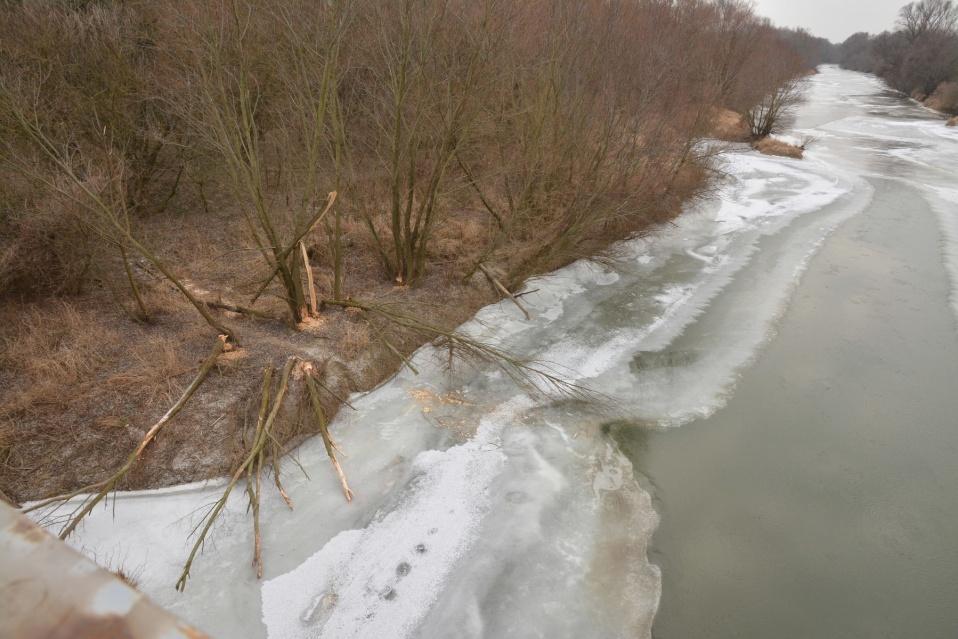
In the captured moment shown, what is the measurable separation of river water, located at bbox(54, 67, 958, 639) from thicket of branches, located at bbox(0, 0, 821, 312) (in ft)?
7.71

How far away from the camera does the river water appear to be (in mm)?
5258

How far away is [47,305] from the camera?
770cm

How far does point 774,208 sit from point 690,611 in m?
14.1

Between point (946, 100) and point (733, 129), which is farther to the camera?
point (946, 100)

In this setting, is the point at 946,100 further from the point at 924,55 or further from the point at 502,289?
the point at 502,289

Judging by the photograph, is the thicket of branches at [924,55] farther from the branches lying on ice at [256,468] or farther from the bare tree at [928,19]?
the branches lying on ice at [256,468]

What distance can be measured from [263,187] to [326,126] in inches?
81.2

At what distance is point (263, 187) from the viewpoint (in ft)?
31.3

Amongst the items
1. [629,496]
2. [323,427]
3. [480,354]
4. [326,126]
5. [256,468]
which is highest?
[326,126]

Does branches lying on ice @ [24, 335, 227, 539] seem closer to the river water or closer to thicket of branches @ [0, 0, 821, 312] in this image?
the river water

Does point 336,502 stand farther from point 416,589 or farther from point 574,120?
point 574,120

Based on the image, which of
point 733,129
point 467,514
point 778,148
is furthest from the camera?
point 733,129

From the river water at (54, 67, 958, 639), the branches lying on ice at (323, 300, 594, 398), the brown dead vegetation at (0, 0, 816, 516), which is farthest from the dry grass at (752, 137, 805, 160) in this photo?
the branches lying on ice at (323, 300, 594, 398)

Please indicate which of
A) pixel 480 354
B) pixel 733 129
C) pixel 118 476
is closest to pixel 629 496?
pixel 480 354
